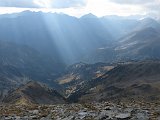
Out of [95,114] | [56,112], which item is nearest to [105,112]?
[95,114]

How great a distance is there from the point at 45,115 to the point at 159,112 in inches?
432

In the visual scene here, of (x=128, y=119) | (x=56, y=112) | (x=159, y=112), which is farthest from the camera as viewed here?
(x=56, y=112)

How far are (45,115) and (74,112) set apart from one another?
9.27ft

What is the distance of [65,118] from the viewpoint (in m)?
31.3

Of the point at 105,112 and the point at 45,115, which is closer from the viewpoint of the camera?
the point at 105,112

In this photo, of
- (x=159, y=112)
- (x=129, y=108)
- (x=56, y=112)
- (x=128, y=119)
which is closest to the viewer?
(x=128, y=119)

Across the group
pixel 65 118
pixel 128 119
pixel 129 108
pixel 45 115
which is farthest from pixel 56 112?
pixel 128 119

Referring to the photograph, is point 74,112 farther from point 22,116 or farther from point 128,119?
point 128,119

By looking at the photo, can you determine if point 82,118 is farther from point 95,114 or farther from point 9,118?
point 9,118

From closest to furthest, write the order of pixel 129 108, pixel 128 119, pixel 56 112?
1. pixel 128 119
2. pixel 129 108
3. pixel 56 112

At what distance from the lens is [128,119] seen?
27.7 metres

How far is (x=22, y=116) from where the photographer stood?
34500 mm

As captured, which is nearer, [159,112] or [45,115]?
[159,112]

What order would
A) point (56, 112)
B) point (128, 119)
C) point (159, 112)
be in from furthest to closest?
1. point (56, 112)
2. point (159, 112)
3. point (128, 119)
